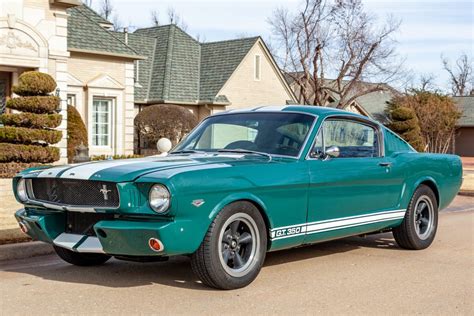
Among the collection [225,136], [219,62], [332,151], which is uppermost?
[219,62]

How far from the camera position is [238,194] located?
5895mm

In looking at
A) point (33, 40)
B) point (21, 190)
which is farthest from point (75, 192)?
point (33, 40)

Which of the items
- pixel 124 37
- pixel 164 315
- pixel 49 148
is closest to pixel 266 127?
pixel 164 315

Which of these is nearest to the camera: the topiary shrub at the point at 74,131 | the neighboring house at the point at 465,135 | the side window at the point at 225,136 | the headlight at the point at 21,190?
the headlight at the point at 21,190

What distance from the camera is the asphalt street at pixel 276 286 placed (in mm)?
5395

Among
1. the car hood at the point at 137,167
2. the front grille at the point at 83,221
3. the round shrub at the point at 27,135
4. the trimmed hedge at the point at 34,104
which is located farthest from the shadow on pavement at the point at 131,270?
the trimmed hedge at the point at 34,104

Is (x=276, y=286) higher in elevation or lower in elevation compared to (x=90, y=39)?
lower

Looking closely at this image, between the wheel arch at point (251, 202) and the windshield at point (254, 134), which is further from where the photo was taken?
the windshield at point (254, 134)

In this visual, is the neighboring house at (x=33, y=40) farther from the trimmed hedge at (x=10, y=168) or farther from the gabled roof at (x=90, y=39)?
the gabled roof at (x=90, y=39)

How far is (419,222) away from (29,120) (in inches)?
442

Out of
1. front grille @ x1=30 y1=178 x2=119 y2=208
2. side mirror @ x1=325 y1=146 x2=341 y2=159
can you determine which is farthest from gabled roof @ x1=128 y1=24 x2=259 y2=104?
front grille @ x1=30 y1=178 x2=119 y2=208

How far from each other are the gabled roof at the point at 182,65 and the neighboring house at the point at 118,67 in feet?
0.16

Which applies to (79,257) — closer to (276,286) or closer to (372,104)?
(276,286)

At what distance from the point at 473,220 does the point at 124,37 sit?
73.9 ft
